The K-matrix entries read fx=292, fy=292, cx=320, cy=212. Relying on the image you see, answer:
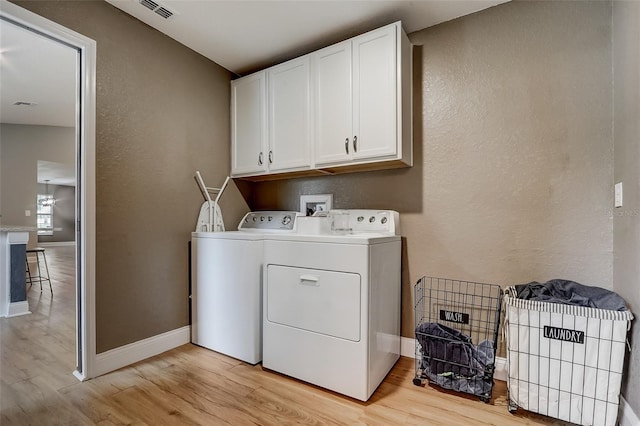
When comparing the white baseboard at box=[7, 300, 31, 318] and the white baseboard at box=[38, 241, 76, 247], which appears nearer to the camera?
the white baseboard at box=[7, 300, 31, 318]

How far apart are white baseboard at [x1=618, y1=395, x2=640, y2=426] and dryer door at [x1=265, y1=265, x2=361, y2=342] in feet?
3.84

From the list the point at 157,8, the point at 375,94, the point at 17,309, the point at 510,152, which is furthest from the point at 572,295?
the point at 17,309

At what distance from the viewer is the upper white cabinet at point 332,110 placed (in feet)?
6.27

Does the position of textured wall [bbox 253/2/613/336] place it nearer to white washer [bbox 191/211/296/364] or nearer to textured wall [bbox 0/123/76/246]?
white washer [bbox 191/211/296/364]

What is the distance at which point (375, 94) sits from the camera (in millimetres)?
1953

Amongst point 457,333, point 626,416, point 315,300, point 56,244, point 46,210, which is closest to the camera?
point 626,416

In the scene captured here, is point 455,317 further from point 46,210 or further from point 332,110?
point 46,210

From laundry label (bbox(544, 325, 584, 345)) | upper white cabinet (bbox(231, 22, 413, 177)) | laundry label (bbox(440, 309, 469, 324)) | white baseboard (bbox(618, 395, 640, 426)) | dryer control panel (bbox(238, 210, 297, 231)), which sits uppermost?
upper white cabinet (bbox(231, 22, 413, 177))

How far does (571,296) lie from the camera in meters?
1.46

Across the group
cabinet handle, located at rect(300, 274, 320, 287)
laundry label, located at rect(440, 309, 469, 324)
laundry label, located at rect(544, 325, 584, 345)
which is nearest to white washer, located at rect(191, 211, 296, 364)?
cabinet handle, located at rect(300, 274, 320, 287)

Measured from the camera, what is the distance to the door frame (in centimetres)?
175

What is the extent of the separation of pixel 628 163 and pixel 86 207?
9.39 feet

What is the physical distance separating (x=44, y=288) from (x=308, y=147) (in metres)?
4.37

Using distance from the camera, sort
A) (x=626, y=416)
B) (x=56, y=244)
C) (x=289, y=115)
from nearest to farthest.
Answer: (x=626, y=416) → (x=289, y=115) → (x=56, y=244)
